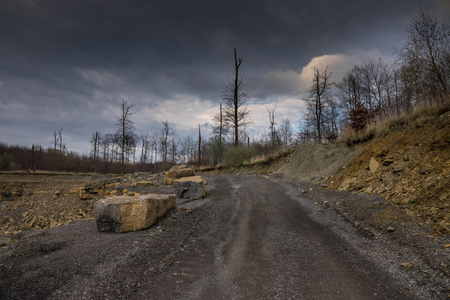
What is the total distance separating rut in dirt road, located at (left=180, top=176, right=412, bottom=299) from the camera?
8.82ft

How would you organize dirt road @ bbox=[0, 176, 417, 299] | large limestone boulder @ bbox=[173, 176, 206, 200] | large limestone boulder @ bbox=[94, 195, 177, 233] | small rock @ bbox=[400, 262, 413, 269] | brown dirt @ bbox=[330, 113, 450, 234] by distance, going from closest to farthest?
dirt road @ bbox=[0, 176, 417, 299]
small rock @ bbox=[400, 262, 413, 269]
brown dirt @ bbox=[330, 113, 450, 234]
large limestone boulder @ bbox=[94, 195, 177, 233]
large limestone boulder @ bbox=[173, 176, 206, 200]

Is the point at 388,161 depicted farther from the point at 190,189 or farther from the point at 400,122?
the point at 190,189

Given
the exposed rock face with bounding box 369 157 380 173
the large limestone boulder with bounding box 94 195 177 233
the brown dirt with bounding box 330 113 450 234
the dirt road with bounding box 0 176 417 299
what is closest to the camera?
the dirt road with bounding box 0 176 417 299

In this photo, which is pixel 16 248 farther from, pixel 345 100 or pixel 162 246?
pixel 345 100

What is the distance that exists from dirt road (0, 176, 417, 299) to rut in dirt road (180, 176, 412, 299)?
0.05ft

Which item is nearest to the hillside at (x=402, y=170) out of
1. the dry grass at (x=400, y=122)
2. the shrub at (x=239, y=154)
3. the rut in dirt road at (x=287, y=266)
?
the dry grass at (x=400, y=122)

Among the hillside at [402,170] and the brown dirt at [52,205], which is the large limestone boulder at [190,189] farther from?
the hillside at [402,170]

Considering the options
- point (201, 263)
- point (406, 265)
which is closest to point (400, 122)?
point (406, 265)

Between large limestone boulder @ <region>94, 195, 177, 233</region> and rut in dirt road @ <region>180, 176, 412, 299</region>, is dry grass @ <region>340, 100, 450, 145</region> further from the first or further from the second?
large limestone boulder @ <region>94, 195, 177, 233</region>

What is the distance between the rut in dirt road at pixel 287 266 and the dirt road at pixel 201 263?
1 centimetres

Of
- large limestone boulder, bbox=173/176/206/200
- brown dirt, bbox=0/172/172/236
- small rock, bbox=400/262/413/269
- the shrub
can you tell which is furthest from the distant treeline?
small rock, bbox=400/262/413/269

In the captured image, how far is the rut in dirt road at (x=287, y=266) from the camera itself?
2687 millimetres

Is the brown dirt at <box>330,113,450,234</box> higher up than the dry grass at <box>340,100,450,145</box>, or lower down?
lower down

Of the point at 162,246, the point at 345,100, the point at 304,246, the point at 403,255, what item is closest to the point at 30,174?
the point at 162,246
